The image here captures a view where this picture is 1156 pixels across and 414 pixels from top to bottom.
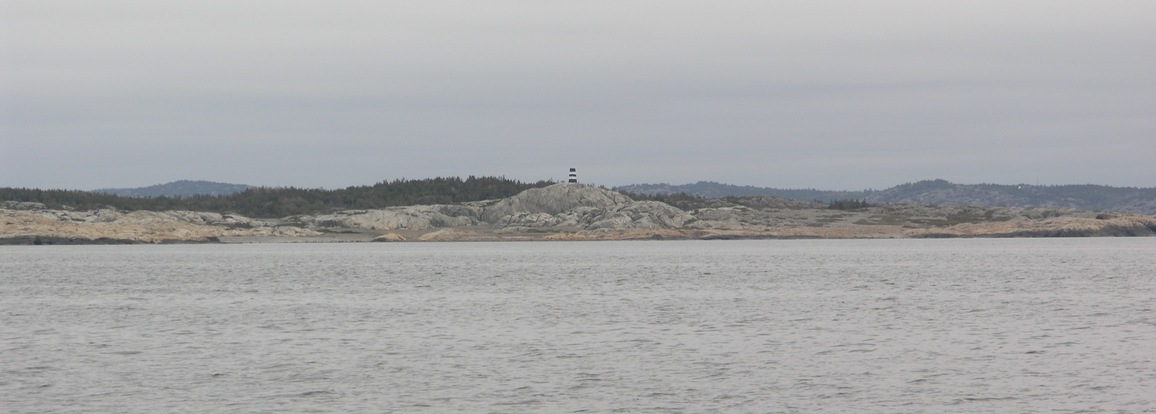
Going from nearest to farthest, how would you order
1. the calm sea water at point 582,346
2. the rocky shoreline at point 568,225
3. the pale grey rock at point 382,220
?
the calm sea water at point 582,346 → the rocky shoreline at point 568,225 → the pale grey rock at point 382,220

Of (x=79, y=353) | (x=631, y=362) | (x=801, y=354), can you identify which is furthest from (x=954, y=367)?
(x=79, y=353)

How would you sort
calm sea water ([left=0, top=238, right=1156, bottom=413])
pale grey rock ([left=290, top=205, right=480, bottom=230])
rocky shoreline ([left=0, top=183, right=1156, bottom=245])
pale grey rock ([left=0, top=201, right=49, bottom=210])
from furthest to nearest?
pale grey rock ([left=290, top=205, right=480, bottom=230]) → pale grey rock ([left=0, top=201, right=49, bottom=210]) → rocky shoreline ([left=0, top=183, right=1156, bottom=245]) → calm sea water ([left=0, top=238, right=1156, bottom=413])

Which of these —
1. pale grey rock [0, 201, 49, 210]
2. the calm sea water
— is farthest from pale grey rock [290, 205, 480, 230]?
the calm sea water

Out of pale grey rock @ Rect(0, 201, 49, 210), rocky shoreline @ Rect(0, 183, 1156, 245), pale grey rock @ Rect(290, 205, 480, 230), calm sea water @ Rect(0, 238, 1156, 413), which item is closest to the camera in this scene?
calm sea water @ Rect(0, 238, 1156, 413)

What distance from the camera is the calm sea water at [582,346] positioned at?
30.2 m

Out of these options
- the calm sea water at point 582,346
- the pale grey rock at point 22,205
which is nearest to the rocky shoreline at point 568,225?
the pale grey rock at point 22,205

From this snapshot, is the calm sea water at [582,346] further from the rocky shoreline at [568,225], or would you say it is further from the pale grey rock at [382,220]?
the pale grey rock at [382,220]

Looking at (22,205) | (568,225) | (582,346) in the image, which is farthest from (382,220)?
(582,346)

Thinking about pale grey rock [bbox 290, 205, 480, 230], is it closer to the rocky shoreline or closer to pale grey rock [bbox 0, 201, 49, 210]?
the rocky shoreline

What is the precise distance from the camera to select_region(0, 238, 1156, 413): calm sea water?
99.1ft

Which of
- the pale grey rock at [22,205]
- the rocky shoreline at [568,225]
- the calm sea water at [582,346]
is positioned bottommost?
the calm sea water at [582,346]

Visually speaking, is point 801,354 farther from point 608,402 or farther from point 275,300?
point 275,300

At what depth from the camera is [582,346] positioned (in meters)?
41.1

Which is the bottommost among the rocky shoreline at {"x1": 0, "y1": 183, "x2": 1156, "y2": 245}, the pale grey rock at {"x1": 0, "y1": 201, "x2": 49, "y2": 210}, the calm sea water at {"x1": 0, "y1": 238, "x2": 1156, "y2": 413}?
the calm sea water at {"x1": 0, "y1": 238, "x2": 1156, "y2": 413}
